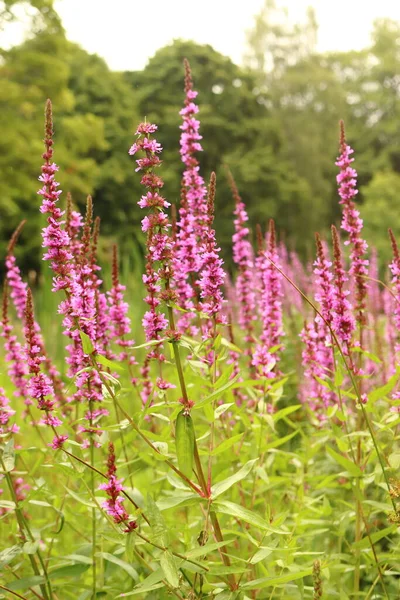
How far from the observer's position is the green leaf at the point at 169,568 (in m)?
2.19

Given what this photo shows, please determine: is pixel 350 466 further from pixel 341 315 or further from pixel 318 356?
pixel 318 356

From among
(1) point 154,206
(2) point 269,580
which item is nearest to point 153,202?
(1) point 154,206

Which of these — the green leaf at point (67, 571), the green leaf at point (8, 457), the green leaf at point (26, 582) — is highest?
the green leaf at point (8, 457)

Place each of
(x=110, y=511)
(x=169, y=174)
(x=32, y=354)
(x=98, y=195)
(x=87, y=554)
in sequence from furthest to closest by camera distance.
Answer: (x=98, y=195) < (x=169, y=174) < (x=87, y=554) < (x=32, y=354) < (x=110, y=511)

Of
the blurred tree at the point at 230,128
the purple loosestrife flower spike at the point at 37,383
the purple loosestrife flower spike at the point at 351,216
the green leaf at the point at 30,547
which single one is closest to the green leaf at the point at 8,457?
the purple loosestrife flower spike at the point at 37,383

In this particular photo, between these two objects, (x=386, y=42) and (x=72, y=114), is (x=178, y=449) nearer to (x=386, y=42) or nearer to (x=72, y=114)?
(x=72, y=114)

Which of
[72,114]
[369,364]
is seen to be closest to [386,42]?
[72,114]

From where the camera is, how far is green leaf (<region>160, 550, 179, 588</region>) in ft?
7.19

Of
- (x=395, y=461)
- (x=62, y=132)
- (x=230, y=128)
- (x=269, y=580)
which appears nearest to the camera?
(x=269, y=580)

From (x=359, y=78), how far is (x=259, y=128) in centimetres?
2023

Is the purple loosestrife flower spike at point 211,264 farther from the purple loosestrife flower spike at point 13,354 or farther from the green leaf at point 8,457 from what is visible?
the purple loosestrife flower spike at point 13,354

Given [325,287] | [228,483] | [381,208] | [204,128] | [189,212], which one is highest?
[204,128]

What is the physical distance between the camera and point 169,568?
2.26 m

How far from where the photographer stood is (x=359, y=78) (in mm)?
49281
